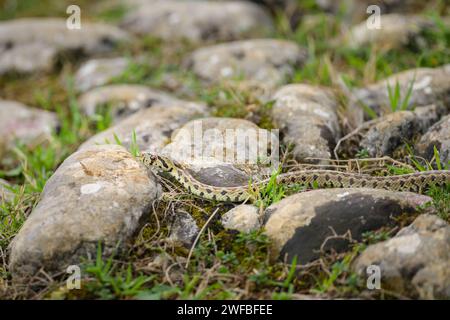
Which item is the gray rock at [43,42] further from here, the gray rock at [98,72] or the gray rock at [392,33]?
the gray rock at [392,33]

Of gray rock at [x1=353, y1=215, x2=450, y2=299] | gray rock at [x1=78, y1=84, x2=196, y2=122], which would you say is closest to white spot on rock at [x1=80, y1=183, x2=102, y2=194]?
gray rock at [x1=353, y1=215, x2=450, y2=299]

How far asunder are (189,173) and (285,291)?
88.4 inches

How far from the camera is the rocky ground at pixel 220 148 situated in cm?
570

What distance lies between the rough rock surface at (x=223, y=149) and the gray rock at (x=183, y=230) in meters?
0.67

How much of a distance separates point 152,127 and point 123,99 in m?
2.88

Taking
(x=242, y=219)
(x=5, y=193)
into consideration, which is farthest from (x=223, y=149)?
(x=5, y=193)

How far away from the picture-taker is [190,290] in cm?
566

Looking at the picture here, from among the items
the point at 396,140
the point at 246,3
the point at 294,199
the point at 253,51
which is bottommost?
the point at 294,199

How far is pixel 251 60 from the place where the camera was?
12406mm

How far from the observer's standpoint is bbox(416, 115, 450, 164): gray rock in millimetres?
7492

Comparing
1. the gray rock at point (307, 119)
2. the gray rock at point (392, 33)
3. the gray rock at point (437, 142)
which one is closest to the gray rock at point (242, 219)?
the gray rock at point (307, 119)
